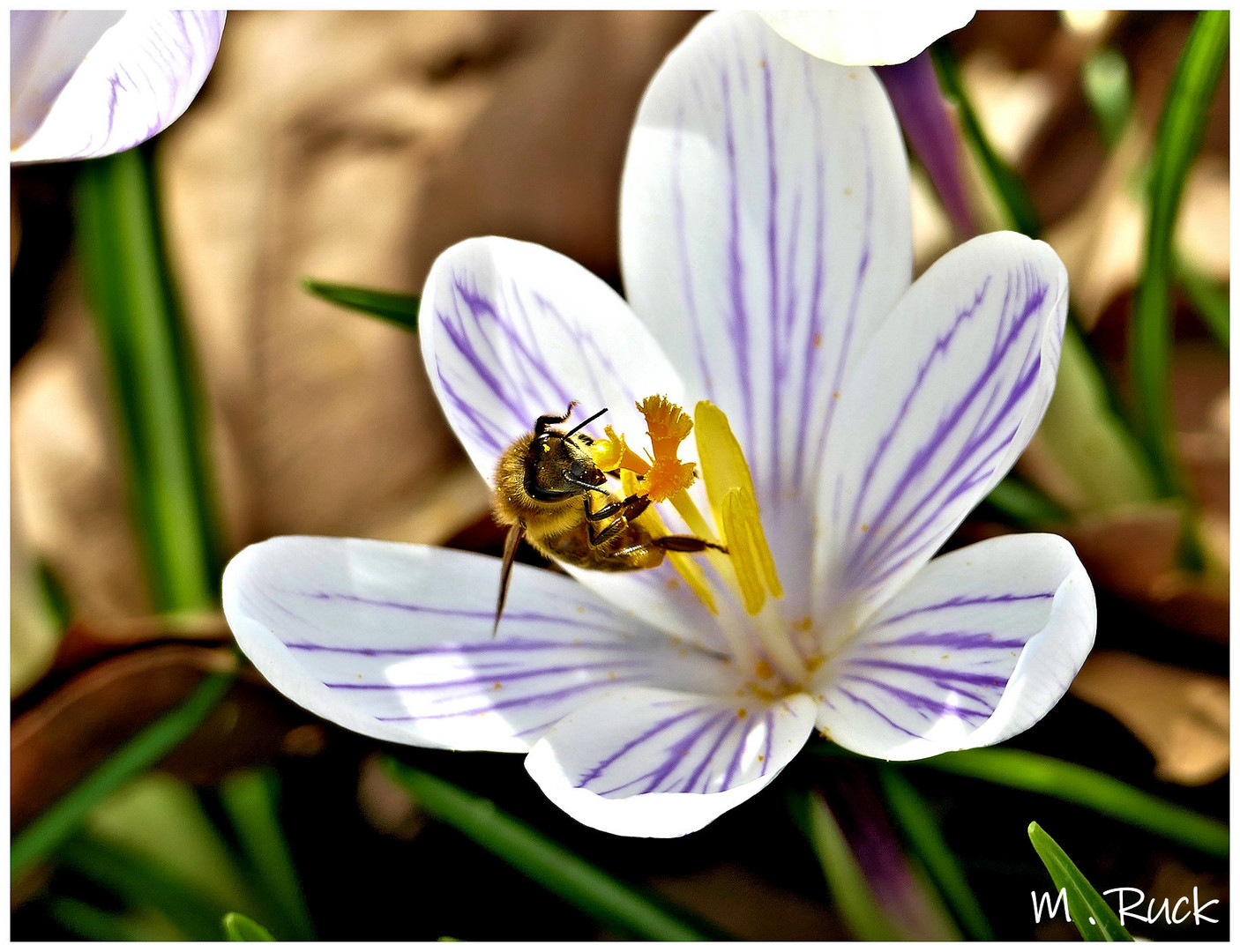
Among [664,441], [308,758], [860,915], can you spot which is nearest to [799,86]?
[664,441]

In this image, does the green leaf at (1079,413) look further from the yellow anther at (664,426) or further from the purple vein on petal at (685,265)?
the yellow anther at (664,426)

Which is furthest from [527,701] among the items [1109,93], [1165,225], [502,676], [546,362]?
[1109,93]

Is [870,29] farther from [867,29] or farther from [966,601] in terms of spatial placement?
[966,601]

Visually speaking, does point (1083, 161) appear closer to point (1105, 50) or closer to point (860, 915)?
point (1105, 50)

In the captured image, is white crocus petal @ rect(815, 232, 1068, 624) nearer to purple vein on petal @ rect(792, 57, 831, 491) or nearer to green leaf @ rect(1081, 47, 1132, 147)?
purple vein on petal @ rect(792, 57, 831, 491)

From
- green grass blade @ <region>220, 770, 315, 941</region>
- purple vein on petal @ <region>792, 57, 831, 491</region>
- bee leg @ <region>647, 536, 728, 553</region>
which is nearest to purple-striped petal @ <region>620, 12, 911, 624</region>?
purple vein on petal @ <region>792, 57, 831, 491</region>
